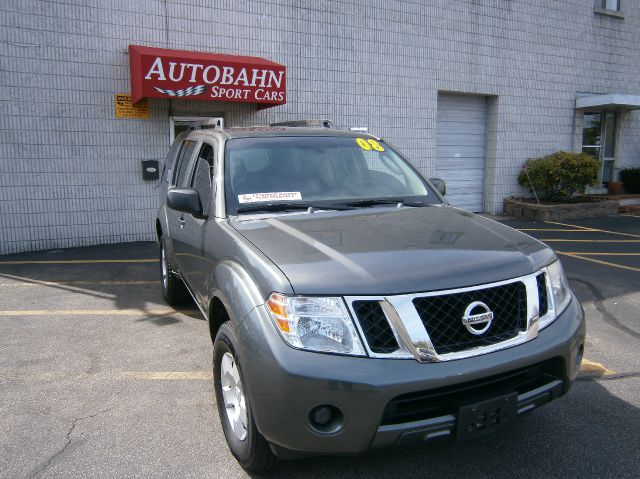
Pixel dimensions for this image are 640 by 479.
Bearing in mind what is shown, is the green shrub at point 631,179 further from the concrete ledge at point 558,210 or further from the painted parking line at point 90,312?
the painted parking line at point 90,312

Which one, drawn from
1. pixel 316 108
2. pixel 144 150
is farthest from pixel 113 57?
pixel 316 108

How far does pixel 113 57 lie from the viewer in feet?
29.9

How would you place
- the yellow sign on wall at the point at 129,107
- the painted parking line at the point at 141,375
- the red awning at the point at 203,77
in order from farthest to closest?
the yellow sign on wall at the point at 129,107 < the red awning at the point at 203,77 < the painted parking line at the point at 141,375

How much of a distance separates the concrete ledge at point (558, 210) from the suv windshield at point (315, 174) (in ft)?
30.3

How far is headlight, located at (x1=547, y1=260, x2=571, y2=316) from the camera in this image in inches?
114

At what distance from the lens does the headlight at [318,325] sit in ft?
7.75

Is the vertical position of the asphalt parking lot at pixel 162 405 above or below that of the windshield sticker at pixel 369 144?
below

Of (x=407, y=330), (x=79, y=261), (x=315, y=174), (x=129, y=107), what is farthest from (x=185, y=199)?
(x=129, y=107)

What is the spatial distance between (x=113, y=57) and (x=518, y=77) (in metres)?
9.50

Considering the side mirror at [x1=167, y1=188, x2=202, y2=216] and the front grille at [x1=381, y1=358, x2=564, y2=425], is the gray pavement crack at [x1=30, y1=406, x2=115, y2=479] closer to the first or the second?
the side mirror at [x1=167, y1=188, x2=202, y2=216]

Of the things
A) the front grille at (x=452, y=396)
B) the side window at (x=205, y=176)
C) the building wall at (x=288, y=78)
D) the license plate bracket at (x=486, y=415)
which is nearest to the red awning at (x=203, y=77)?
the building wall at (x=288, y=78)

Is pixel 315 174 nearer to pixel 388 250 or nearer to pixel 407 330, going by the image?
pixel 388 250

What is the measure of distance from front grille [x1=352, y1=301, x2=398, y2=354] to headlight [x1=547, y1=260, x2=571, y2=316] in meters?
1.04

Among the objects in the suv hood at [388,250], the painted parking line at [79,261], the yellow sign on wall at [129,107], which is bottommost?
the painted parking line at [79,261]
